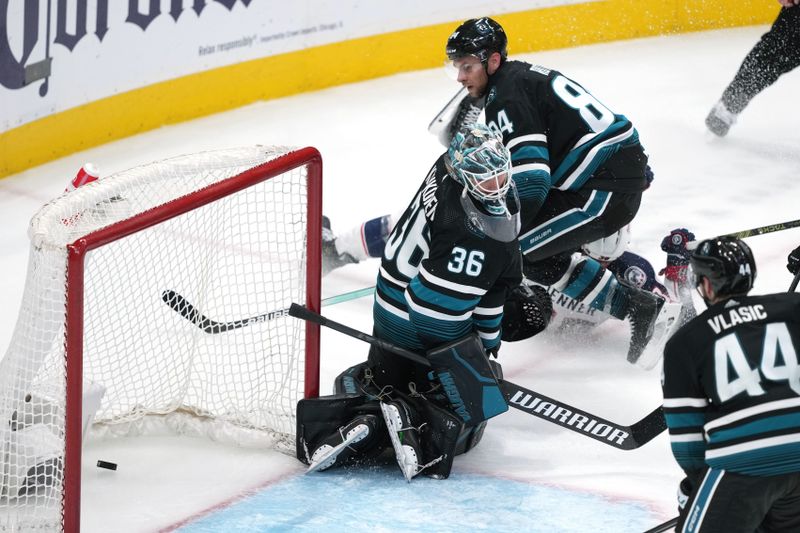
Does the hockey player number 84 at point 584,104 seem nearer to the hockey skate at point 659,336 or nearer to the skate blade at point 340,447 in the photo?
the hockey skate at point 659,336

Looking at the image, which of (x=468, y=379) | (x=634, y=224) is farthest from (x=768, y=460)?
(x=634, y=224)

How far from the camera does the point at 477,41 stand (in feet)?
11.7

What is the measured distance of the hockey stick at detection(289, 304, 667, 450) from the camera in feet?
10.5

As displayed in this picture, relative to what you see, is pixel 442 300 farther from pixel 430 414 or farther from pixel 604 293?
pixel 604 293

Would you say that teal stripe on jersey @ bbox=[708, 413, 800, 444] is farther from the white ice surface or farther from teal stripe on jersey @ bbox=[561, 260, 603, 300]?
teal stripe on jersey @ bbox=[561, 260, 603, 300]

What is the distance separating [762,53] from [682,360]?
3778 millimetres

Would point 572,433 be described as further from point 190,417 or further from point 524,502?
point 190,417

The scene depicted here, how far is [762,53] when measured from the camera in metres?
5.70

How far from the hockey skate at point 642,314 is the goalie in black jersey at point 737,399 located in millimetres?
1555

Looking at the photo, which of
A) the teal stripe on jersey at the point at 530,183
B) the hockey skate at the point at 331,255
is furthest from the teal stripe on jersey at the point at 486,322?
the hockey skate at the point at 331,255

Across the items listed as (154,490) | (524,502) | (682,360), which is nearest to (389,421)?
(524,502)

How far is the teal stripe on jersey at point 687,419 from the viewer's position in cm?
229

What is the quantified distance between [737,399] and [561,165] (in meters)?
1.55

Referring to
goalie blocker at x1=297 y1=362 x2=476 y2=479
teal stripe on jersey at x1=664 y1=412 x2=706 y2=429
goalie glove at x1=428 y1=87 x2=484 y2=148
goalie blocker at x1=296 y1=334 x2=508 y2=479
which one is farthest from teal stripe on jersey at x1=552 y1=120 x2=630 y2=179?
teal stripe on jersey at x1=664 y1=412 x2=706 y2=429
